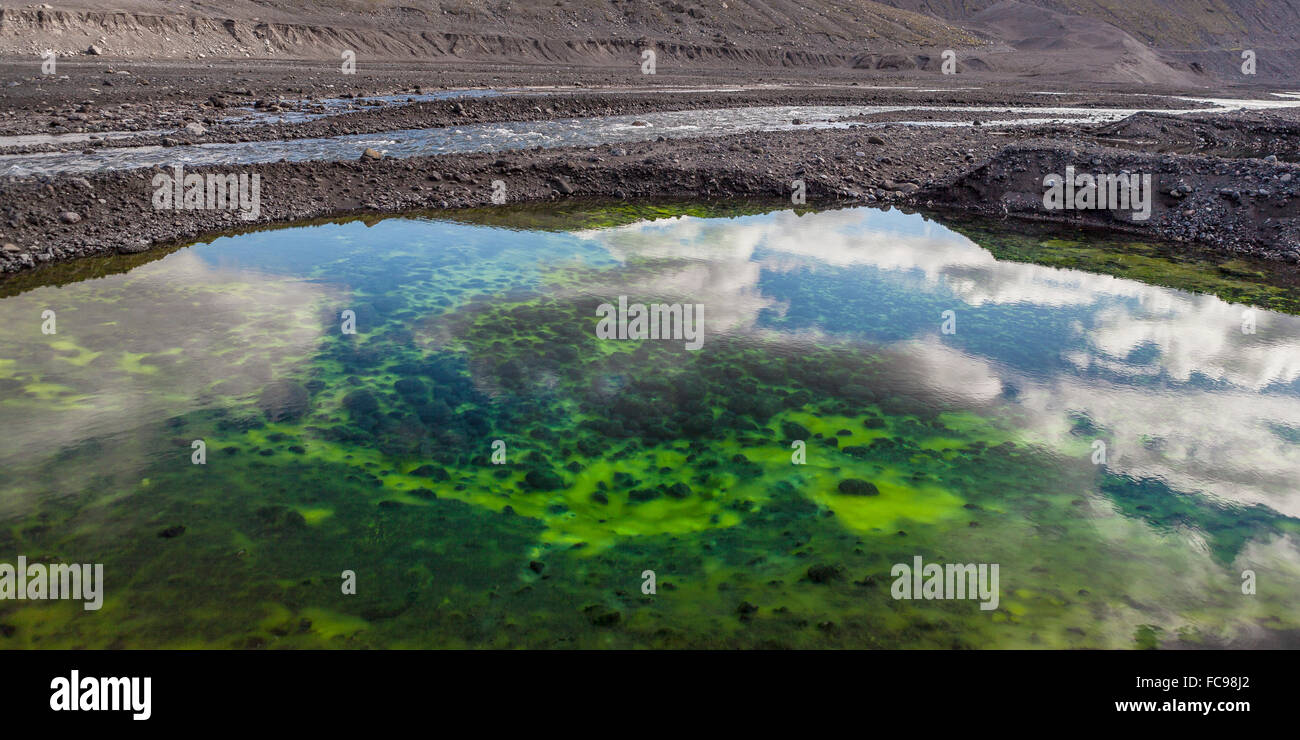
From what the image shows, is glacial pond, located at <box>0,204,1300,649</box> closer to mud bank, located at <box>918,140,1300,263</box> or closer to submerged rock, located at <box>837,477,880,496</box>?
submerged rock, located at <box>837,477,880,496</box>

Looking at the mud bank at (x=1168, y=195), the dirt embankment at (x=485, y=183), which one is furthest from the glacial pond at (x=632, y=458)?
the mud bank at (x=1168, y=195)

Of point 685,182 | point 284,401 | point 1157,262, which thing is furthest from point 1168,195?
point 284,401

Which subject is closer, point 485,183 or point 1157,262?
point 1157,262

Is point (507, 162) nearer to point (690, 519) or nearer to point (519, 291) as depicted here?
point (519, 291)

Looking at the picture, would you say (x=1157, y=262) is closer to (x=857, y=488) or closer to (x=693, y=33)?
(x=857, y=488)

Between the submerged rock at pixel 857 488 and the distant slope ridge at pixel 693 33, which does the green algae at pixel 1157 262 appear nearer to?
the submerged rock at pixel 857 488

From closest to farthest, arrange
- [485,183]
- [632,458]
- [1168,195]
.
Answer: [632,458] < [1168,195] < [485,183]

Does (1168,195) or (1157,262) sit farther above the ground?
(1168,195)

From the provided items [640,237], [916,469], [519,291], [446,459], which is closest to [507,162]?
[640,237]

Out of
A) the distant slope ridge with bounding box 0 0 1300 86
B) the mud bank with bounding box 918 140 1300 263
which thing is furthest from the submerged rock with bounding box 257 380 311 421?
the distant slope ridge with bounding box 0 0 1300 86
